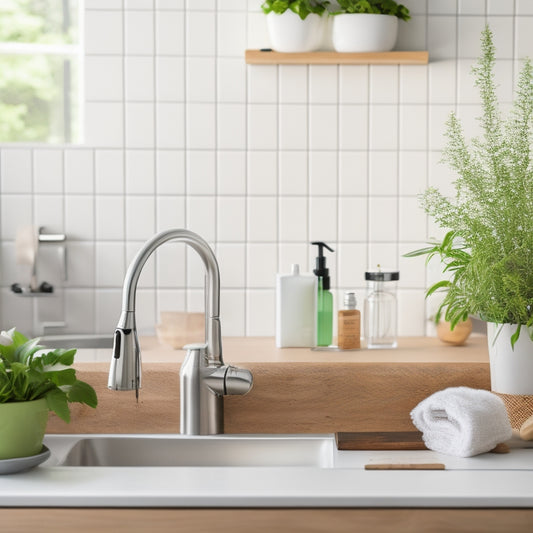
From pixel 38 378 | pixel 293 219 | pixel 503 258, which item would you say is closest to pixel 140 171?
pixel 293 219

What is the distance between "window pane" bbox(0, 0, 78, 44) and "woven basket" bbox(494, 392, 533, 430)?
150 centimetres

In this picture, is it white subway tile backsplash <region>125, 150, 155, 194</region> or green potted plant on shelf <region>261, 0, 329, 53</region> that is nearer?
green potted plant on shelf <region>261, 0, 329, 53</region>

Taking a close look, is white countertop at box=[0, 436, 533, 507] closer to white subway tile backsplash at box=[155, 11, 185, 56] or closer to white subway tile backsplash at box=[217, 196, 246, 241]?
white subway tile backsplash at box=[217, 196, 246, 241]

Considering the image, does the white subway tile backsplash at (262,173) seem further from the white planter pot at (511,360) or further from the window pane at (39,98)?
the white planter pot at (511,360)

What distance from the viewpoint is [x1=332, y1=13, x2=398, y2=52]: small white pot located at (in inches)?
74.0

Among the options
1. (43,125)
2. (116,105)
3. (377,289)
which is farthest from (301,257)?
(43,125)

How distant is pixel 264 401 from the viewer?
153cm

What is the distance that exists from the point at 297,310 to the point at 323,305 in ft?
0.23

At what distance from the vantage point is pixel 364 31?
1885 mm

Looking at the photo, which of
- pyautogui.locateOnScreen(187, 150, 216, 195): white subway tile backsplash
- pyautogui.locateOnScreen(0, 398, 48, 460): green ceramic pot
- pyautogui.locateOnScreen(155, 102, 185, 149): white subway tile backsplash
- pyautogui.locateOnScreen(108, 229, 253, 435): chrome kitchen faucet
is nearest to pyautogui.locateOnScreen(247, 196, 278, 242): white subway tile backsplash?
pyautogui.locateOnScreen(187, 150, 216, 195): white subway tile backsplash

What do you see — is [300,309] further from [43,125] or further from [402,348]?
[43,125]

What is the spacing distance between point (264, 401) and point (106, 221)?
76cm

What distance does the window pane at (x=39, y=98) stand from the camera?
2.09m

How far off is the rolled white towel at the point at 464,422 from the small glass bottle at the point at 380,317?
49cm
